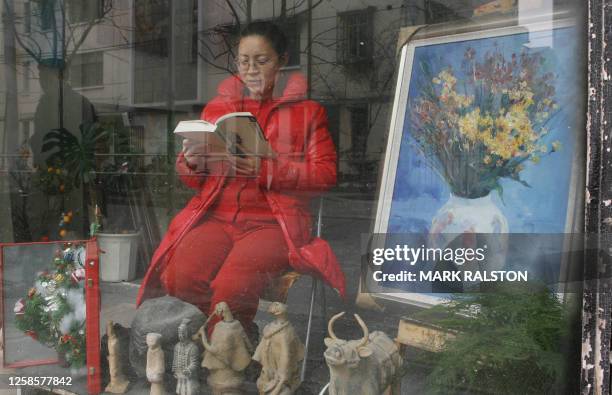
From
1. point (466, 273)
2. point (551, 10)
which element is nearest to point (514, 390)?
point (466, 273)

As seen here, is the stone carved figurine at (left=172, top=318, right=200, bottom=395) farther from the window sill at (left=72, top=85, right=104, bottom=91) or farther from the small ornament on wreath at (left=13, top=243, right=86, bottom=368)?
the window sill at (left=72, top=85, right=104, bottom=91)

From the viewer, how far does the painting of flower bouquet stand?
7.21 feet

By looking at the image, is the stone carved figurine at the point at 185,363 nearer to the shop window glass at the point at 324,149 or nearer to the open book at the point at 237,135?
the shop window glass at the point at 324,149

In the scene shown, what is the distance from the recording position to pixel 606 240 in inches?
80.0

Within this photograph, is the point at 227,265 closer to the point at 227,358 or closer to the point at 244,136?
the point at 227,358

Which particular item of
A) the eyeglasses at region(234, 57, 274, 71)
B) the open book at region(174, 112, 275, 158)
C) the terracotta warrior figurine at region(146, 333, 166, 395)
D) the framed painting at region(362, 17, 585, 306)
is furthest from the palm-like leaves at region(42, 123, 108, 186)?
the framed painting at region(362, 17, 585, 306)

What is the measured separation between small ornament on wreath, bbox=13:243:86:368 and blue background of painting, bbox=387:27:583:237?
1.52 metres

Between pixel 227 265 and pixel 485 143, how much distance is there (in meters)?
1.22

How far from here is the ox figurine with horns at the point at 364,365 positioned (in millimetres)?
2303

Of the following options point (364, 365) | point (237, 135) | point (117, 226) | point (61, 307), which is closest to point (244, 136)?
point (237, 135)

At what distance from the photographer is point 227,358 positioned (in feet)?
8.36

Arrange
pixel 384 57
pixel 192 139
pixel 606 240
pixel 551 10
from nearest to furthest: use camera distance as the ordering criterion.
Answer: pixel 606 240
pixel 551 10
pixel 384 57
pixel 192 139

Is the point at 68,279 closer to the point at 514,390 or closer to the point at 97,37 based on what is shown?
the point at 97,37

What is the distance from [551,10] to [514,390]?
4.66 feet
